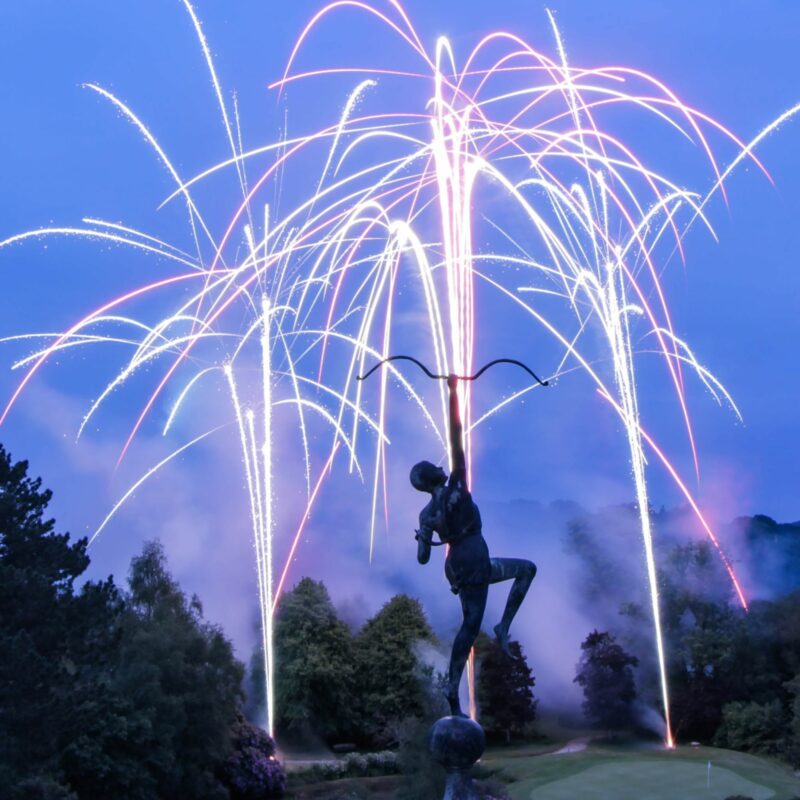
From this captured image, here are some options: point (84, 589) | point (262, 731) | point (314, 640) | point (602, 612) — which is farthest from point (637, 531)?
point (84, 589)

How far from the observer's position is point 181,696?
139ft

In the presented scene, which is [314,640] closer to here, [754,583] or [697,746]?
[697,746]

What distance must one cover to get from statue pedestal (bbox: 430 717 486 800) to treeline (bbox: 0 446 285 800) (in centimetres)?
A: 1682

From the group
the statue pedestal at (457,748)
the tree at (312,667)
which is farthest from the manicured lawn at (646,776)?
the statue pedestal at (457,748)

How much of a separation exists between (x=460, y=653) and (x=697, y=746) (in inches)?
1802

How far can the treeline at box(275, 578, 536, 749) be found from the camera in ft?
187

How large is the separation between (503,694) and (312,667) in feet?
36.7

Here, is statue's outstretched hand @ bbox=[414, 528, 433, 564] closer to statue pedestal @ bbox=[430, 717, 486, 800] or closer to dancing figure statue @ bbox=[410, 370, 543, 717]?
dancing figure statue @ bbox=[410, 370, 543, 717]

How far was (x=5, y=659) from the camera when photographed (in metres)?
25.4

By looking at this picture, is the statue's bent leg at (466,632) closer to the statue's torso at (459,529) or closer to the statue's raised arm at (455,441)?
the statue's torso at (459,529)

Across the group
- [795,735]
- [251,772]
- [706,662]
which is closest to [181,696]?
[251,772]

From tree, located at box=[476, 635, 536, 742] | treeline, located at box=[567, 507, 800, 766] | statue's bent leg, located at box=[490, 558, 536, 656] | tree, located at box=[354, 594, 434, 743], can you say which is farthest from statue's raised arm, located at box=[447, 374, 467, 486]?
tree, located at box=[476, 635, 536, 742]

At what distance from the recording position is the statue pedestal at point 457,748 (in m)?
11.7

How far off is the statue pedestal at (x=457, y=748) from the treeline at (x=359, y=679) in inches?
1777
